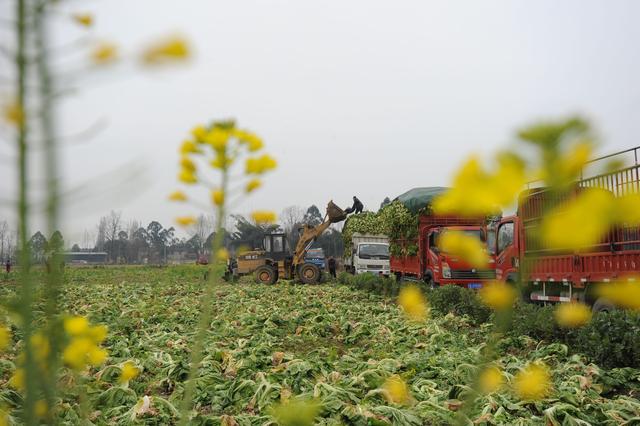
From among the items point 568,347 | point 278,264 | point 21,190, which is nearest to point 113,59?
point 21,190

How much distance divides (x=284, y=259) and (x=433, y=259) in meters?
9.92

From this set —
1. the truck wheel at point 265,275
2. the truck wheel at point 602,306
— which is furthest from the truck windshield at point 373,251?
the truck wheel at point 602,306

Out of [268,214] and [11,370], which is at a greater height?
[268,214]

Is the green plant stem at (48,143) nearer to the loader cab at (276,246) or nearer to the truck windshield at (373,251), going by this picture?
the loader cab at (276,246)

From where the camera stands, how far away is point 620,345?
6301mm

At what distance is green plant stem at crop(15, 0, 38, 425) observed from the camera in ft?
2.13

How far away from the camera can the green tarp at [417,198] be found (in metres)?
17.3

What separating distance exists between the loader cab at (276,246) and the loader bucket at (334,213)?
7.37 feet

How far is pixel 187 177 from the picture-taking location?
80cm

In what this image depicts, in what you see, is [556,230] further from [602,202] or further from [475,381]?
[475,381]

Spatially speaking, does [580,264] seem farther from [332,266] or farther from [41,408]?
[332,266]

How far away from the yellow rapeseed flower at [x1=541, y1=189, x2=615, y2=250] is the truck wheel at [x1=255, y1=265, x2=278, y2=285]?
22887 mm

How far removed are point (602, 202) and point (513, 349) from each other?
8.33 metres

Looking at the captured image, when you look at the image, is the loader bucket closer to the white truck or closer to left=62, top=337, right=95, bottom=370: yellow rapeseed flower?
the white truck
